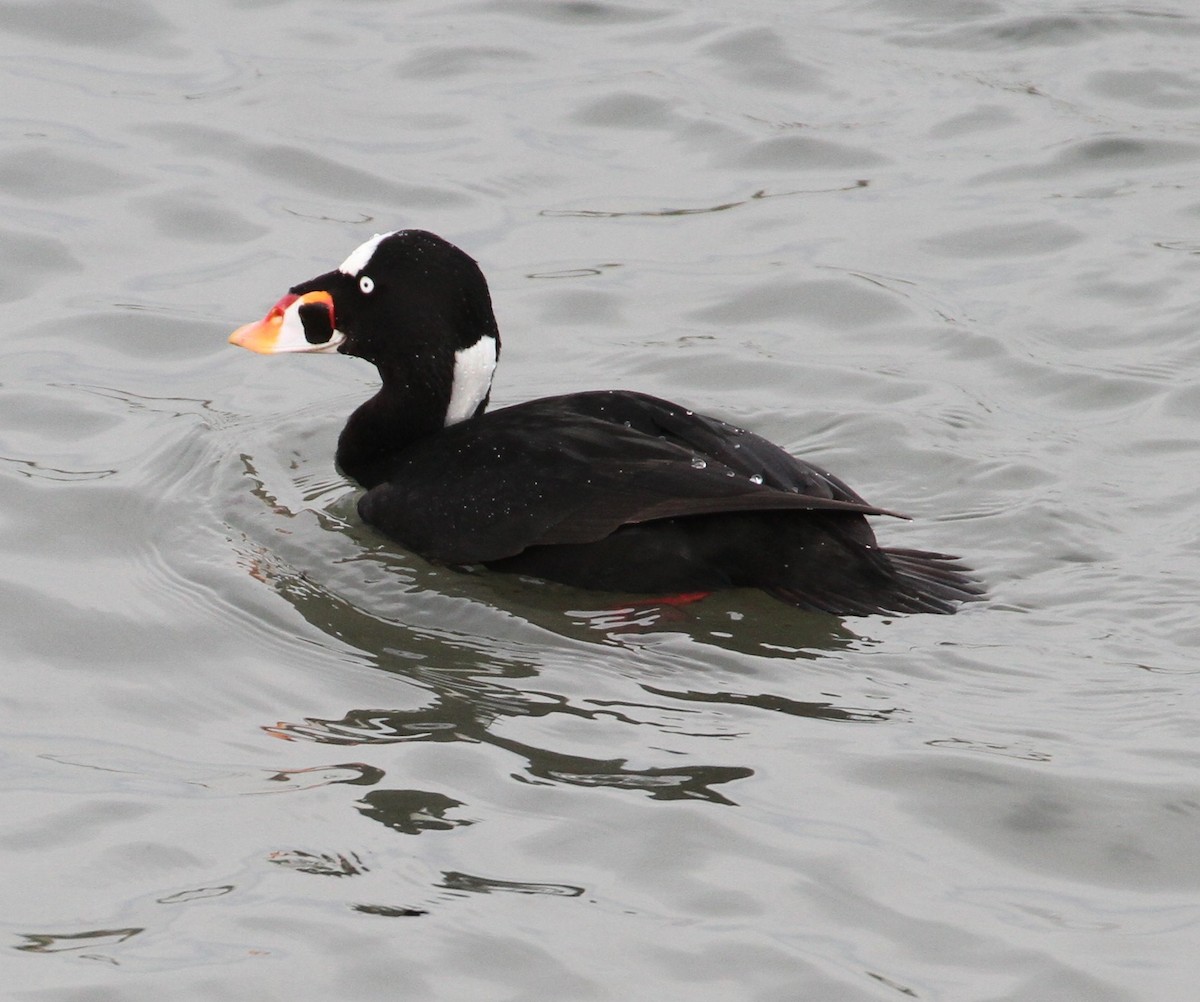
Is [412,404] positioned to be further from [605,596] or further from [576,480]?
[605,596]

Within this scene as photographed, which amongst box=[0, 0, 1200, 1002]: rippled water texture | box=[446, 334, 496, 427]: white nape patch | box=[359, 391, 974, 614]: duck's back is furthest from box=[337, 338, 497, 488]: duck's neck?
box=[359, 391, 974, 614]: duck's back

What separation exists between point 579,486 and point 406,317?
3.49 ft

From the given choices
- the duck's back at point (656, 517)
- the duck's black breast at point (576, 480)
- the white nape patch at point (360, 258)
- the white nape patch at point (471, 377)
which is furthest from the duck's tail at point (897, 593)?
the white nape patch at point (360, 258)

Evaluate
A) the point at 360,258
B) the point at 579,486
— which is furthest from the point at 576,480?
the point at 360,258

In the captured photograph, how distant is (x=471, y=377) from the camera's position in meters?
5.95

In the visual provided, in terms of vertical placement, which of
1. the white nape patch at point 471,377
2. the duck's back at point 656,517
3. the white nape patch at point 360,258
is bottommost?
the duck's back at point 656,517

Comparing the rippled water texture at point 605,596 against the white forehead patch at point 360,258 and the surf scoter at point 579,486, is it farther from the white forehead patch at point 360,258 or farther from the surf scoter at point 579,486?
the white forehead patch at point 360,258

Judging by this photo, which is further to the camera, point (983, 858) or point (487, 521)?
point (487, 521)

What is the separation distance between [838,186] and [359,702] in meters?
4.59

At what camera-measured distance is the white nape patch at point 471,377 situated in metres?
5.93

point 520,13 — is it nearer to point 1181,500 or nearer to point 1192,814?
point 1181,500

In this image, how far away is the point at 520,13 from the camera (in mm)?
10148

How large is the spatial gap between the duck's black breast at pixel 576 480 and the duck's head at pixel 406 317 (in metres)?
0.33

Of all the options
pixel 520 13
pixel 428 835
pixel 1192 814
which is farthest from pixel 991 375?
pixel 520 13
